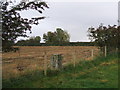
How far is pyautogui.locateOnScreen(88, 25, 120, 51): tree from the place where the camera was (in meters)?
26.7

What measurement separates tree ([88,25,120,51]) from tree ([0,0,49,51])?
18.5m

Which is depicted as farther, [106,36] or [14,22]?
[106,36]

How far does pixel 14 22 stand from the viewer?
7.98 meters

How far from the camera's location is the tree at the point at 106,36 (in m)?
26.7

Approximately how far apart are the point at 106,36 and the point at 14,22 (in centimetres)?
1987

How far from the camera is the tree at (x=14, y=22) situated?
7.84 m

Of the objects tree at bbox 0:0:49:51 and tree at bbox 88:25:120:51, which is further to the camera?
tree at bbox 88:25:120:51

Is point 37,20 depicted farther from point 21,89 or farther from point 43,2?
point 21,89

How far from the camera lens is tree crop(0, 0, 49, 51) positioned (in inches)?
309

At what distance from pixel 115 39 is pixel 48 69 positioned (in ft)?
52.4

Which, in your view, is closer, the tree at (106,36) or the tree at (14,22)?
the tree at (14,22)

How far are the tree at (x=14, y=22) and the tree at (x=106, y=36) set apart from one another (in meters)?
18.5

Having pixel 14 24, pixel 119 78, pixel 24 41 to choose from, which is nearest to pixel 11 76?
pixel 24 41

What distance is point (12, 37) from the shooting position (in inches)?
318
